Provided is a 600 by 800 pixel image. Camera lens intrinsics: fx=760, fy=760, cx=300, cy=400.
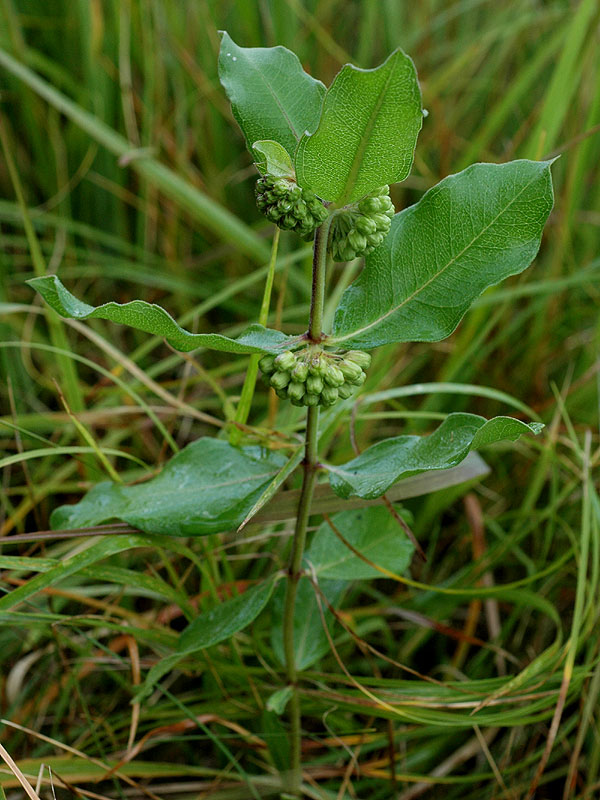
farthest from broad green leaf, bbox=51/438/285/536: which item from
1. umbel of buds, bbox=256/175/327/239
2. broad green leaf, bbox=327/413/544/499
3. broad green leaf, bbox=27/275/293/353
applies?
umbel of buds, bbox=256/175/327/239

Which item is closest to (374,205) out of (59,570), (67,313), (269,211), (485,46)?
(269,211)

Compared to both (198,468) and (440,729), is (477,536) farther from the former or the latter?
(198,468)

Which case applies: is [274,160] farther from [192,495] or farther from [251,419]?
[251,419]

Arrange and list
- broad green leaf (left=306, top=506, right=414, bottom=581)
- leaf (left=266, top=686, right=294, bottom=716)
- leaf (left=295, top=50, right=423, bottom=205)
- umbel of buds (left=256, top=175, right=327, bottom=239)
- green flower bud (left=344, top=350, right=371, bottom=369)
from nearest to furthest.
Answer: leaf (left=295, top=50, right=423, bottom=205) → umbel of buds (left=256, top=175, right=327, bottom=239) → green flower bud (left=344, top=350, right=371, bottom=369) → leaf (left=266, top=686, right=294, bottom=716) → broad green leaf (left=306, top=506, right=414, bottom=581)

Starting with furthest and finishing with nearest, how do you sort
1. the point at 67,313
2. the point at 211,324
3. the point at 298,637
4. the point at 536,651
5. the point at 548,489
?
1. the point at 211,324
2. the point at 548,489
3. the point at 536,651
4. the point at 298,637
5. the point at 67,313

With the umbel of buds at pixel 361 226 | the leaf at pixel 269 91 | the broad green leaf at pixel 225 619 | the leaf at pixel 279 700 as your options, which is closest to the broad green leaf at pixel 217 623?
the broad green leaf at pixel 225 619

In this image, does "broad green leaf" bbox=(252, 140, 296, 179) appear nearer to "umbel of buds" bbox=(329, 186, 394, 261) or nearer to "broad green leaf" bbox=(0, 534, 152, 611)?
"umbel of buds" bbox=(329, 186, 394, 261)

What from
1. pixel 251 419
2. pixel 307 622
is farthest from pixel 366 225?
pixel 251 419

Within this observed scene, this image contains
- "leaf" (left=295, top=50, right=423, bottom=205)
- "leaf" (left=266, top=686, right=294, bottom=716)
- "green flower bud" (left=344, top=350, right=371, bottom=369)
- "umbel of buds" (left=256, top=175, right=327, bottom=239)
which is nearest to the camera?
"leaf" (left=295, top=50, right=423, bottom=205)
